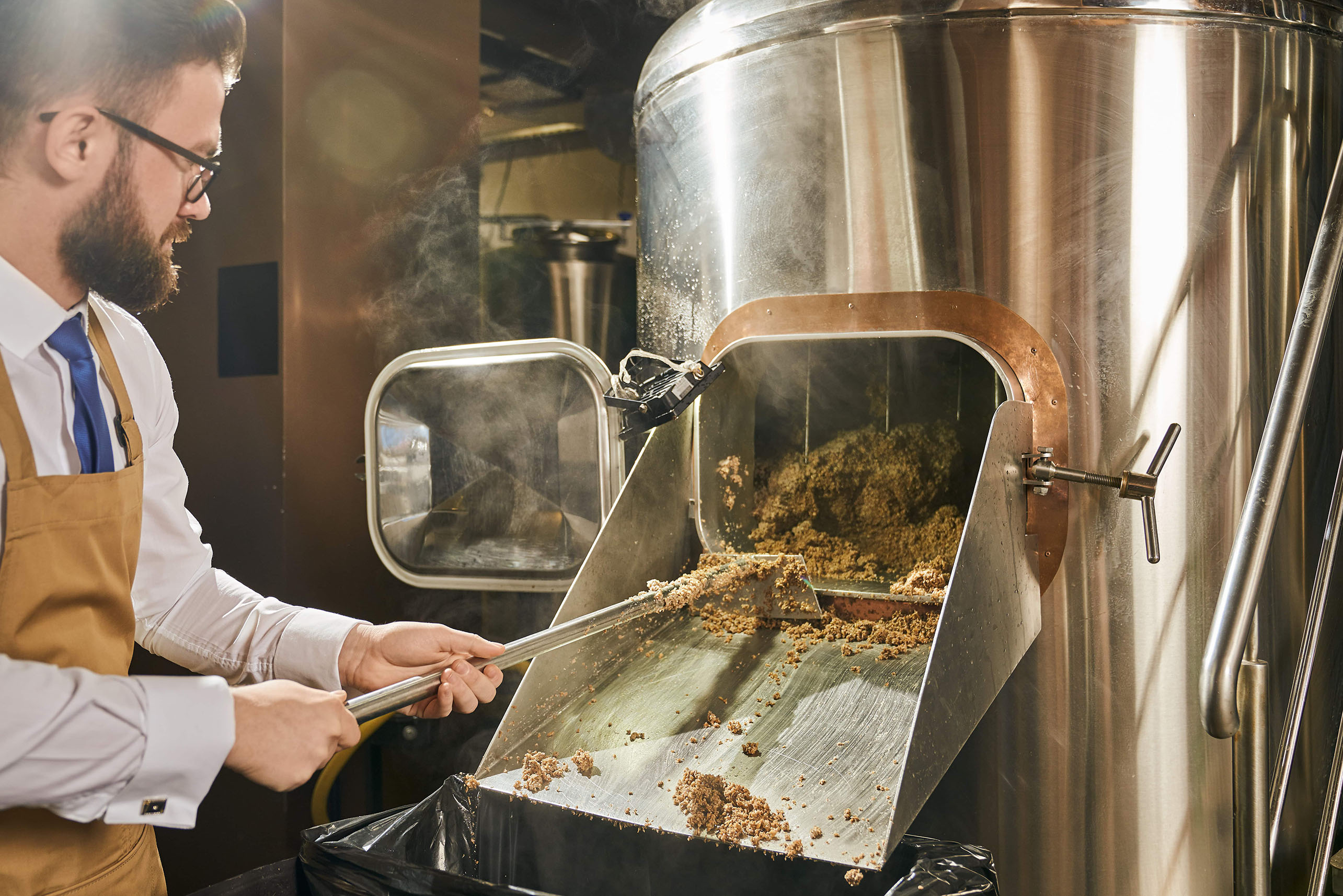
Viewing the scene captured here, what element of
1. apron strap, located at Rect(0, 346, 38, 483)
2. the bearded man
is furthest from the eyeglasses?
apron strap, located at Rect(0, 346, 38, 483)

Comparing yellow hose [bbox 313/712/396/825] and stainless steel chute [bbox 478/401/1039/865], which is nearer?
stainless steel chute [bbox 478/401/1039/865]

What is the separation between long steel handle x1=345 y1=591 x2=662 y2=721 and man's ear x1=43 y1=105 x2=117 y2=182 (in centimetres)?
59

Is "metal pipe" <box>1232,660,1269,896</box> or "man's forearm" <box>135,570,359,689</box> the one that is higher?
"man's forearm" <box>135,570,359,689</box>

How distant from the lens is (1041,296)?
1.40 m

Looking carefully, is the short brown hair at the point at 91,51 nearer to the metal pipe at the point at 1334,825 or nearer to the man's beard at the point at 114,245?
the man's beard at the point at 114,245

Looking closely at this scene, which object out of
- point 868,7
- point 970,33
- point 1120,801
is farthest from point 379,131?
point 1120,801

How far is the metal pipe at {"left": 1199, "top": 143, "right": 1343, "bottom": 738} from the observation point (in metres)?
1.07

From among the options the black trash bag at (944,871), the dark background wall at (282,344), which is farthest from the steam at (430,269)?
the black trash bag at (944,871)

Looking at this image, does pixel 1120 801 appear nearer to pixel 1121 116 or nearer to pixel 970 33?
pixel 1121 116

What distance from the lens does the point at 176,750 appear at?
812mm

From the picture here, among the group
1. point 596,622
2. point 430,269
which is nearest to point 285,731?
point 596,622

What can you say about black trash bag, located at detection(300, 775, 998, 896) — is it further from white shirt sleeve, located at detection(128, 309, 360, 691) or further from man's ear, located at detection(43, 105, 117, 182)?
man's ear, located at detection(43, 105, 117, 182)

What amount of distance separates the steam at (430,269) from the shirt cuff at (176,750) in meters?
1.39

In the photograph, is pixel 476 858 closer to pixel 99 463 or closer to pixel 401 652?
pixel 401 652
